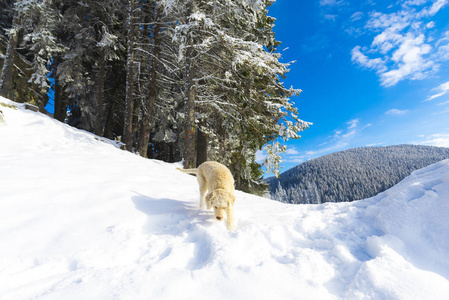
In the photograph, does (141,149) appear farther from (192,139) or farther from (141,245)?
(141,245)

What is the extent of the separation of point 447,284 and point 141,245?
10.6ft

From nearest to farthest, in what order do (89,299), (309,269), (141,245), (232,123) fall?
1. (89,299)
2. (309,269)
3. (141,245)
4. (232,123)

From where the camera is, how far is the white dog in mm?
3551

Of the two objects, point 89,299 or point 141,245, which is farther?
point 141,245

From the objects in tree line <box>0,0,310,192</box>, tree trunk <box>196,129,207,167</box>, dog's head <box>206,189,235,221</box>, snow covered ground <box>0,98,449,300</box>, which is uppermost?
tree line <box>0,0,310,192</box>

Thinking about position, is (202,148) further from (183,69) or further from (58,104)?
(58,104)

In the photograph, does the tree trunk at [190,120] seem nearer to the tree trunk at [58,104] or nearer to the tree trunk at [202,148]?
the tree trunk at [202,148]

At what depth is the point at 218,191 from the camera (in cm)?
369

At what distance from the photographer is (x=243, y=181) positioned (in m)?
16.3

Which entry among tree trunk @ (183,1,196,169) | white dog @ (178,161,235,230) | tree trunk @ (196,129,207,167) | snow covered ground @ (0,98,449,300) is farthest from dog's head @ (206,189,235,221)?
tree trunk @ (196,129,207,167)

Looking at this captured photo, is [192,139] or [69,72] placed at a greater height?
[69,72]

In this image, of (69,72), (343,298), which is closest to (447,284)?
(343,298)

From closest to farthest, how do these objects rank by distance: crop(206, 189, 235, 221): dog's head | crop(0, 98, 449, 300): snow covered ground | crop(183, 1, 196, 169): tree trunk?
crop(0, 98, 449, 300): snow covered ground
crop(206, 189, 235, 221): dog's head
crop(183, 1, 196, 169): tree trunk

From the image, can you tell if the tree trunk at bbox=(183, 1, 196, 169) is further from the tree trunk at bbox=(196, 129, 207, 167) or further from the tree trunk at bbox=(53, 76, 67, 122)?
the tree trunk at bbox=(53, 76, 67, 122)
